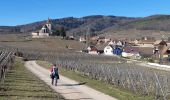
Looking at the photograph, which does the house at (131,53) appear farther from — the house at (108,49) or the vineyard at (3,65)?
the vineyard at (3,65)

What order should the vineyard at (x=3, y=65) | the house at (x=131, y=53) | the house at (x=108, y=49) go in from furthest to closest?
1. the house at (x=108, y=49)
2. the house at (x=131, y=53)
3. the vineyard at (x=3, y=65)

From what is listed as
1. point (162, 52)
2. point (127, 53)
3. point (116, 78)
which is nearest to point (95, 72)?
point (116, 78)

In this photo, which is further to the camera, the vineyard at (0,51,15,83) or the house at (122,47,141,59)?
the house at (122,47,141,59)

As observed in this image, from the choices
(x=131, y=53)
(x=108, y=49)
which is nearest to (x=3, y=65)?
(x=131, y=53)

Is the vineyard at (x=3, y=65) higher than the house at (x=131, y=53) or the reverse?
higher

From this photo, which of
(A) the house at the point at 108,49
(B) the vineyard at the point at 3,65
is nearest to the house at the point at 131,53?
(A) the house at the point at 108,49

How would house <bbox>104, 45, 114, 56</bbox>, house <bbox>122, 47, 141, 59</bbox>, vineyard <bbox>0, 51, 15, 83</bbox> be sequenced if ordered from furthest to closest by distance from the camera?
house <bbox>104, 45, 114, 56</bbox> → house <bbox>122, 47, 141, 59</bbox> → vineyard <bbox>0, 51, 15, 83</bbox>

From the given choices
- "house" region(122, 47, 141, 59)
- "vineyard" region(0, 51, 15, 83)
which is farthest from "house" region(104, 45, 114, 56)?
"vineyard" region(0, 51, 15, 83)

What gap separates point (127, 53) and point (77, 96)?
144m

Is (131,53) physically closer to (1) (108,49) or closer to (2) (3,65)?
(1) (108,49)

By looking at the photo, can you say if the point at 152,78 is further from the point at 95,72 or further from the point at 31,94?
the point at 95,72

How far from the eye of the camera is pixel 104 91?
33594 millimetres

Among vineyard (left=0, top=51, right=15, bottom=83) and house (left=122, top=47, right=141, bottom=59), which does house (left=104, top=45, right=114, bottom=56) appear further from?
vineyard (left=0, top=51, right=15, bottom=83)

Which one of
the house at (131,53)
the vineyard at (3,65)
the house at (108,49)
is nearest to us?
the vineyard at (3,65)
